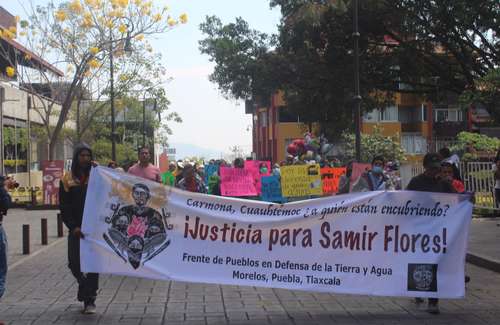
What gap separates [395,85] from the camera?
28.4 m

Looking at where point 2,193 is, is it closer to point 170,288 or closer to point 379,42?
point 170,288

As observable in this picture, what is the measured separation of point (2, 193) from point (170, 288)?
2997 millimetres

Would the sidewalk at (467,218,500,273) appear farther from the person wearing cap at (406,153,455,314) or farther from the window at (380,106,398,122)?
the window at (380,106,398,122)

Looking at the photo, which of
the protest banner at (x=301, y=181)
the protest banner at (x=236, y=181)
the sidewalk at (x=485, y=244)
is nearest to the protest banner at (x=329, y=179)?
the protest banner at (x=301, y=181)

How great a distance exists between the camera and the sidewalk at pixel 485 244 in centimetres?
1136

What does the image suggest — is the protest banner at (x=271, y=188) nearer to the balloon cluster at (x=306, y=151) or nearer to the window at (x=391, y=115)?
the balloon cluster at (x=306, y=151)

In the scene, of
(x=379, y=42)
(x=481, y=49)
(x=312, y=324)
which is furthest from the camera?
(x=379, y=42)

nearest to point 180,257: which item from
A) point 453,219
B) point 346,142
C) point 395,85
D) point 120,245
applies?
point 120,245

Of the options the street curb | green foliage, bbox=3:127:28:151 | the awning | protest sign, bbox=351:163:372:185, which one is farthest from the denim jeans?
green foliage, bbox=3:127:28:151

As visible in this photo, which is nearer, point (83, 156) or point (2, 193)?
point (2, 193)

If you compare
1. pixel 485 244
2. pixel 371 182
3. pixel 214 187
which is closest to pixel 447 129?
pixel 214 187

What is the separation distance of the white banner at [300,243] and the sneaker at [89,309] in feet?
1.42

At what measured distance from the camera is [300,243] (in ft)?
24.8

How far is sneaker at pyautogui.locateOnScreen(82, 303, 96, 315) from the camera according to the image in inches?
305
